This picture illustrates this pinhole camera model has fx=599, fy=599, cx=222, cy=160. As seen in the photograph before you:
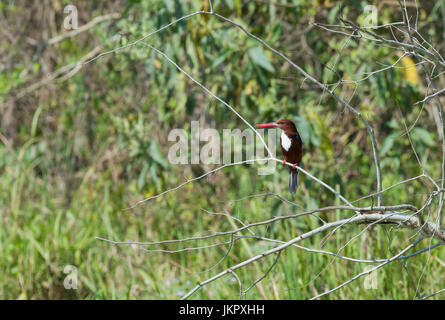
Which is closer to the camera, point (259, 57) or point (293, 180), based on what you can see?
point (293, 180)

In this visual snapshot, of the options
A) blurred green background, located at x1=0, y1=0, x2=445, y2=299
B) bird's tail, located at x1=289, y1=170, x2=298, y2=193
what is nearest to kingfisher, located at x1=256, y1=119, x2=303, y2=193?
bird's tail, located at x1=289, y1=170, x2=298, y2=193

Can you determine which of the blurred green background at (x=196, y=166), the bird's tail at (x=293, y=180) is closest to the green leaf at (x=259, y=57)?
the blurred green background at (x=196, y=166)

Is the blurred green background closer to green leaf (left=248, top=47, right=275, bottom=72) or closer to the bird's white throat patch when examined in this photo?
green leaf (left=248, top=47, right=275, bottom=72)

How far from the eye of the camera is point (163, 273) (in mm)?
3213

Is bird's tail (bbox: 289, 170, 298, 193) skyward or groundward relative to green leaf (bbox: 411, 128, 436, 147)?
groundward

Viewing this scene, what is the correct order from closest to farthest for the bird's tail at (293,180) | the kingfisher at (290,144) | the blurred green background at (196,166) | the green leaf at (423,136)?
the kingfisher at (290,144) < the bird's tail at (293,180) < the blurred green background at (196,166) < the green leaf at (423,136)

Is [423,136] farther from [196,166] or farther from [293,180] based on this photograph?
[293,180]

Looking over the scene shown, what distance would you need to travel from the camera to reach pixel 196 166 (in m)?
3.81

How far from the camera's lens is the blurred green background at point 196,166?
2.84 m

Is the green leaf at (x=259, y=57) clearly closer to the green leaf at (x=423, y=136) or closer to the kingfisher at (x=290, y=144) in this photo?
the green leaf at (x=423, y=136)

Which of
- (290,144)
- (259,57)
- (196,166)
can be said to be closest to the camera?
(290,144)

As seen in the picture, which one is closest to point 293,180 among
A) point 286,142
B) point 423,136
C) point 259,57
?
point 286,142

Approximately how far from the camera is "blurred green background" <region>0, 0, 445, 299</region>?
9.32 ft
